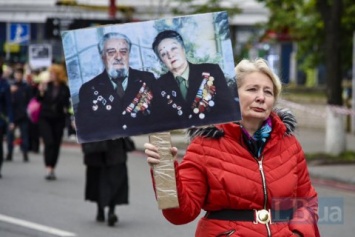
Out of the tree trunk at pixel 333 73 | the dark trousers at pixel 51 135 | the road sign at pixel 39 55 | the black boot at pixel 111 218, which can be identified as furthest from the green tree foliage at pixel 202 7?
the black boot at pixel 111 218

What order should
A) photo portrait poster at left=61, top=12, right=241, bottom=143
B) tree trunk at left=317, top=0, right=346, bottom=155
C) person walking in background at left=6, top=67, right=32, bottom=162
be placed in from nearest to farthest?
photo portrait poster at left=61, top=12, right=241, bottom=143, person walking in background at left=6, top=67, right=32, bottom=162, tree trunk at left=317, top=0, right=346, bottom=155

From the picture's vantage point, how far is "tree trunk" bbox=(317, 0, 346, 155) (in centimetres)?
2119

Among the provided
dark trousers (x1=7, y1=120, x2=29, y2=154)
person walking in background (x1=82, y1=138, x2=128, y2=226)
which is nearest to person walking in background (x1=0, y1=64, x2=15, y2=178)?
dark trousers (x1=7, y1=120, x2=29, y2=154)

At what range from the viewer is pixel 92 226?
489 inches

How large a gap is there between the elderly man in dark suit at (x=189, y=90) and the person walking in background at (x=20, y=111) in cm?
1556

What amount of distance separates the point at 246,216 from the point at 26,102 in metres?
17.3

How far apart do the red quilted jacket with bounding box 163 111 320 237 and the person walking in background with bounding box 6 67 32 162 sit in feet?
50.5

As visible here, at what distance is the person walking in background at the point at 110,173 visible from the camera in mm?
12523

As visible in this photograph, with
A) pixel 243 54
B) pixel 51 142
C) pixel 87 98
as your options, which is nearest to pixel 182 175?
pixel 87 98

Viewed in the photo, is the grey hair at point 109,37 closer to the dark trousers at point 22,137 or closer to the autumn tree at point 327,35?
the dark trousers at point 22,137

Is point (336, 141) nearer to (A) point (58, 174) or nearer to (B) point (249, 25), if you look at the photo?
(A) point (58, 174)

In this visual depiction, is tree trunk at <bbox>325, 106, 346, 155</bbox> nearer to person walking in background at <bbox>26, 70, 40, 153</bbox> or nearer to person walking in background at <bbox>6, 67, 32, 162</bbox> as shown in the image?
person walking in background at <bbox>6, 67, 32, 162</bbox>

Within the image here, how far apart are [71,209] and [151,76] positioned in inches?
352

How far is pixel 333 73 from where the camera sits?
21.5 m
